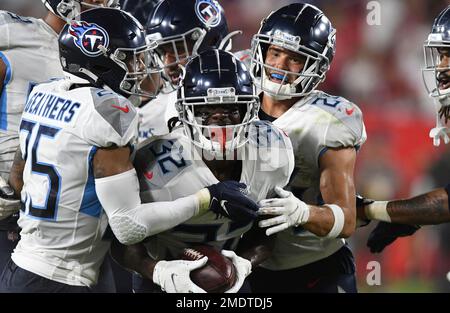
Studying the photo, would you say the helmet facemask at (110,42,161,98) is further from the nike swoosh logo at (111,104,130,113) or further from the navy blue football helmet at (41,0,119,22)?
the navy blue football helmet at (41,0,119,22)

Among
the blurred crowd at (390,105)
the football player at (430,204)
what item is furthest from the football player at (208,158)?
the blurred crowd at (390,105)

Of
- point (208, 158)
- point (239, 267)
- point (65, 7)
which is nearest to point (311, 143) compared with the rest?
point (208, 158)

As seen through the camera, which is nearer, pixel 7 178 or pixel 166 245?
pixel 166 245

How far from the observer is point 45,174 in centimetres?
269

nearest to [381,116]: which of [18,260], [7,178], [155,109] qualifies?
[155,109]

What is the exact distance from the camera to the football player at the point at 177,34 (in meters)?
3.76

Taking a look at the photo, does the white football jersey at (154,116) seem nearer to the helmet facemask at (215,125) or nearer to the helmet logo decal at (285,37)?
the helmet logo decal at (285,37)

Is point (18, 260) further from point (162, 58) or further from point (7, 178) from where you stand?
point (162, 58)

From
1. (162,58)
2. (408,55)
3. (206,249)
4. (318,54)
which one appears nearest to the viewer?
(206,249)

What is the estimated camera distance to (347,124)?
3.03 meters

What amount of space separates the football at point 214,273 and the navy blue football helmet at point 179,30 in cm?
125

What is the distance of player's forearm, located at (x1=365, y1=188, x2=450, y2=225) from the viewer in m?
3.31

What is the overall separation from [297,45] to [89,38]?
81 centimetres
